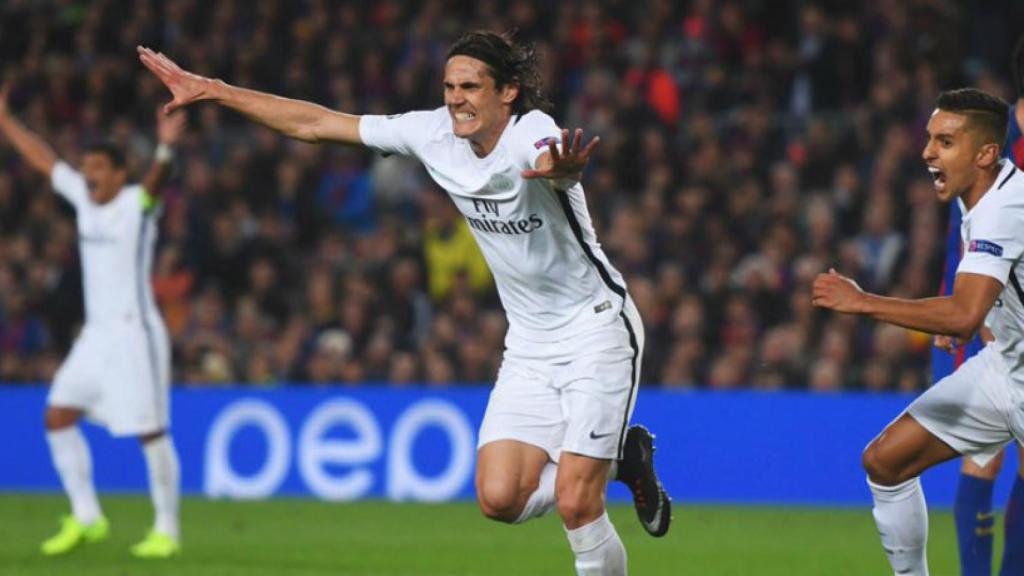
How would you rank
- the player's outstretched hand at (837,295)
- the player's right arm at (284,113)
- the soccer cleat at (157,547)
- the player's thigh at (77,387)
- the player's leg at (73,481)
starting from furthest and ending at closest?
1. the player's thigh at (77,387)
2. the player's leg at (73,481)
3. the soccer cleat at (157,547)
4. the player's right arm at (284,113)
5. the player's outstretched hand at (837,295)

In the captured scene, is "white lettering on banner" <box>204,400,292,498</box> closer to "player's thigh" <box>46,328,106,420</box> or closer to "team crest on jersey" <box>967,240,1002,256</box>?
"player's thigh" <box>46,328,106,420</box>

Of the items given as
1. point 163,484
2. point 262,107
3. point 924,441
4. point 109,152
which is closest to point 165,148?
point 109,152

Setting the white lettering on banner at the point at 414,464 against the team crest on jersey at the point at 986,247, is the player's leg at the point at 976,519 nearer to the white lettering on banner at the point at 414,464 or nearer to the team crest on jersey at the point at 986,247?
the team crest on jersey at the point at 986,247

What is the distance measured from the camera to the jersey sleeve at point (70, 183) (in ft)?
36.4

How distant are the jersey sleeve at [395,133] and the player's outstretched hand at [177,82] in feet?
2.20

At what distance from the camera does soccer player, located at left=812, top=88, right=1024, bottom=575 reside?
666 centimetres

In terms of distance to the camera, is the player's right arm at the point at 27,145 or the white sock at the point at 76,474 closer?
the white sock at the point at 76,474

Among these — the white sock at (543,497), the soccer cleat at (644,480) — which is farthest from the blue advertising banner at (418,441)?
the white sock at (543,497)

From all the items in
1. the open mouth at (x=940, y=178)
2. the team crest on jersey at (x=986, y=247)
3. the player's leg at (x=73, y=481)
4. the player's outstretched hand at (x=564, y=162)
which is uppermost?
the player's outstretched hand at (x=564, y=162)

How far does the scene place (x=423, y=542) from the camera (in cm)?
1138

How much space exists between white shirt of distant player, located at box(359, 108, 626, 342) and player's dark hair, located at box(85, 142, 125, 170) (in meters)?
3.85

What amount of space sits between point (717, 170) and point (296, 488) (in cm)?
504

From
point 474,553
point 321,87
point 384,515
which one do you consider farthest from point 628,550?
point 321,87

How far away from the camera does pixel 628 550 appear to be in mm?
10938
